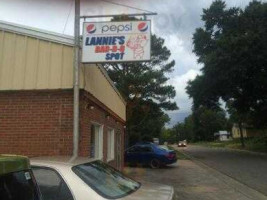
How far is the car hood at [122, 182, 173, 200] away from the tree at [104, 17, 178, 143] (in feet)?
103

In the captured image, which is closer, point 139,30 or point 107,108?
point 139,30

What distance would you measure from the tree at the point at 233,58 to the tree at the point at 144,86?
9.18ft

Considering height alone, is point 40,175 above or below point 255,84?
below

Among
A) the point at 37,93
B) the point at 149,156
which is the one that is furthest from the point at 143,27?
the point at 149,156

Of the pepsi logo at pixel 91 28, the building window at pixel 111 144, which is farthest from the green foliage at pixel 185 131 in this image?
the pepsi logo at pixel 91 28

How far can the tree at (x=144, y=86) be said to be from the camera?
127 feet

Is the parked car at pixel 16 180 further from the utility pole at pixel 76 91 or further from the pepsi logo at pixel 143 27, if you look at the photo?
the pepsi logo at pixel 143 27

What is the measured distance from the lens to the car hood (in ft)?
18.7

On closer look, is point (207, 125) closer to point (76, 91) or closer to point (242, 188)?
point (242, 188)

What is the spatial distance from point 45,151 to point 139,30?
11.4 ft

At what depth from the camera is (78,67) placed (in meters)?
10.3

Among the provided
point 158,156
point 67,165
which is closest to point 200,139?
point 158,156

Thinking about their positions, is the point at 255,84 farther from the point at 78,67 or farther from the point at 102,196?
the point at 102,196

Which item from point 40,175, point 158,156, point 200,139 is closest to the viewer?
point 40,175
